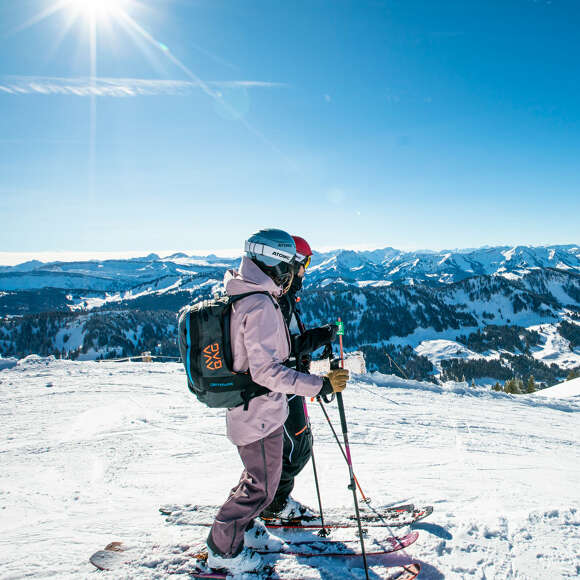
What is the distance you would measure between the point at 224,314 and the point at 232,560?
1962 millimetres

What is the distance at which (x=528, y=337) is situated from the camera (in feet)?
607

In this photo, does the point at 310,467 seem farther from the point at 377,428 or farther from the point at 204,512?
the point at 377,428

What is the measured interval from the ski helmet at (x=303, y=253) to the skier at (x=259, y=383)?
3.75ft

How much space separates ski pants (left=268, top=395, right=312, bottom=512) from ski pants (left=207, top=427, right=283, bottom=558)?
480 mm

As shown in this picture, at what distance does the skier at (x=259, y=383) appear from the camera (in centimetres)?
259

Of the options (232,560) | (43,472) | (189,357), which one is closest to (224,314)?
(189,357)

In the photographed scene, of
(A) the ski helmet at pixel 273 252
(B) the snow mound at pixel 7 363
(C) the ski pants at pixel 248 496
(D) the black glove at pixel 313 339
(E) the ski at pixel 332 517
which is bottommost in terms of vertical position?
(B) the snow mound at pixel 7 363

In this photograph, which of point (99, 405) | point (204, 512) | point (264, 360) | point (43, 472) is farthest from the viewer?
point (99, 405)

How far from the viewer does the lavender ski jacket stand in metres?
2.57

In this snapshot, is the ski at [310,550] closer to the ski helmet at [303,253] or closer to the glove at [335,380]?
the glove at [335,380]

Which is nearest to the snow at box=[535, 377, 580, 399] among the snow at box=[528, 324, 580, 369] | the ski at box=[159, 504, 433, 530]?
the ski at box=[159, 504, 433, 530]

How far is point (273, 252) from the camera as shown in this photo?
2.96m

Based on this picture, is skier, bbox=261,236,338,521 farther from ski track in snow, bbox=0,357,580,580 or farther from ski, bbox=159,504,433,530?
ski track in snow, bbox=0,357,580,580

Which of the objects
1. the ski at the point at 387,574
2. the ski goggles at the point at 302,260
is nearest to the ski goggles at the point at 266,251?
the ski goggles at the point at 302,260
